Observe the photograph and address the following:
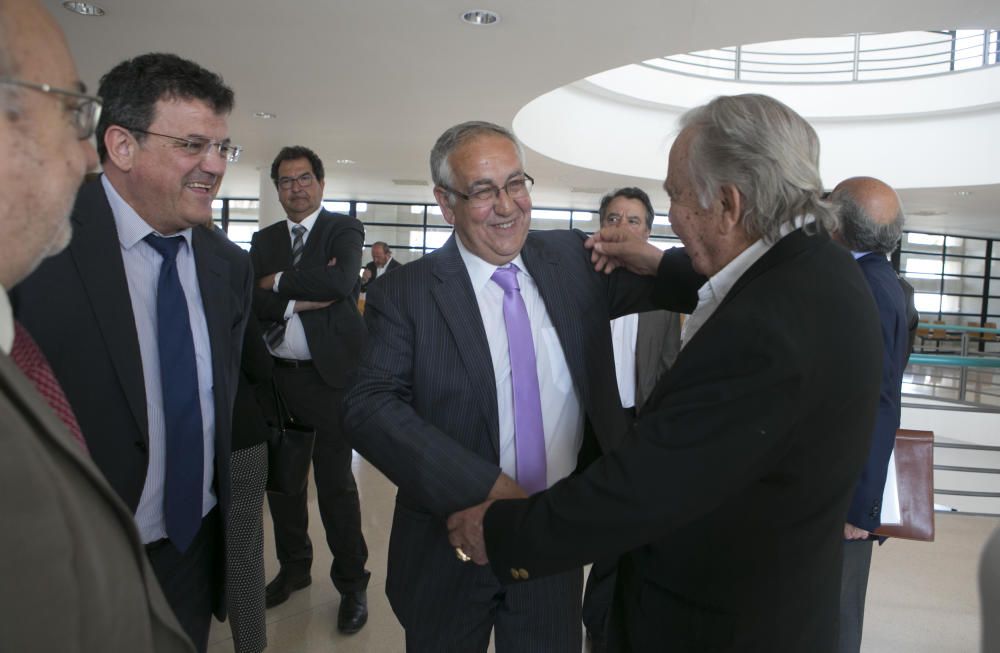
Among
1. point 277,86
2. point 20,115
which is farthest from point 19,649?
point 277,86

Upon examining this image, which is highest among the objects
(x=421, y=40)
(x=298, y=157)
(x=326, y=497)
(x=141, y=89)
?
(x=421, y=40)

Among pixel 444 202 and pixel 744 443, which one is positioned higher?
pixel 444 202

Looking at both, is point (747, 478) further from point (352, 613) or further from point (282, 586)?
point (282, 586)

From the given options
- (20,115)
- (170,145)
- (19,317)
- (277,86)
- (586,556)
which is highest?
(277,86)

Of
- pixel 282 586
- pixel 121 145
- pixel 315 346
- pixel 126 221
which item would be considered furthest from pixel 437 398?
pixel 282 586

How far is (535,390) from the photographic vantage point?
1.76m

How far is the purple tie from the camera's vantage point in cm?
175

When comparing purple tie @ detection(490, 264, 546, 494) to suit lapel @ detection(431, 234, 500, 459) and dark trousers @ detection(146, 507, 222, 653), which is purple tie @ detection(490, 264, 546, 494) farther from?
dark trousers @ detection(146, 507, 222, 653)

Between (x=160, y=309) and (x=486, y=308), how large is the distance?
2.70 feet

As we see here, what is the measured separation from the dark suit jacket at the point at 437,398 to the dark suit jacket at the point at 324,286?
52.7 inches

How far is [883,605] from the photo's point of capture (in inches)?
138

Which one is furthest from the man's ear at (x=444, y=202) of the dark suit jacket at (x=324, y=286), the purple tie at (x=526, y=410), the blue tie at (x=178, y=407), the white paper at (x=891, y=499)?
the white paper at (x=891, y=499)

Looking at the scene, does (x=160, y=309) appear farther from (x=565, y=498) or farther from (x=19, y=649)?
(x=19, y=649)

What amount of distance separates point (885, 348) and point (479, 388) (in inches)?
56.3
